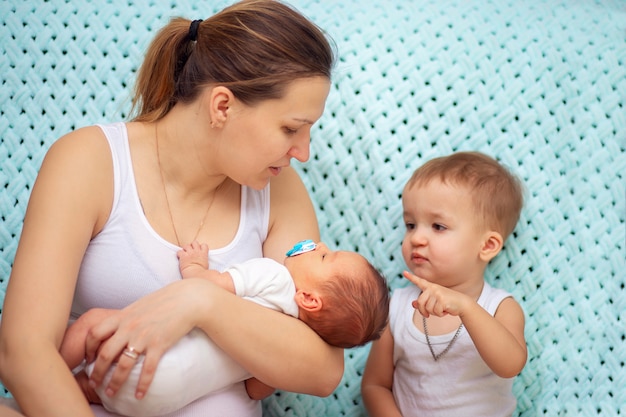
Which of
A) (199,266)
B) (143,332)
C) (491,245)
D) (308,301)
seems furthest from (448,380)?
(143,332)

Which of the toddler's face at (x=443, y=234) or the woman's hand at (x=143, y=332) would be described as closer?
the woman's hand at (x=143, y=332)

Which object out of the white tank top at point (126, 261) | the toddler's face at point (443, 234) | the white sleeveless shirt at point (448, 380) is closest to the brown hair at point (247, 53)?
the white tank top at point (126, 261)

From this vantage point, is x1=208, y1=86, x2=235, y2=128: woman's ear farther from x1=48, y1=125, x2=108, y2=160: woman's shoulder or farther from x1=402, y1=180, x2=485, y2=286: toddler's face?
x1=402, y1=180, x2=485, y2=286: toddler's face

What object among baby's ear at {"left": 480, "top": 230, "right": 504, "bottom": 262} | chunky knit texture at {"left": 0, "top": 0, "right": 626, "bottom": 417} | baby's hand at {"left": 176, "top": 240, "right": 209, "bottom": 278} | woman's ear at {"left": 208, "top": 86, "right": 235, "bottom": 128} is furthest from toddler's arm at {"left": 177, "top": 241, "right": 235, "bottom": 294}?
baby's ear at {"left": 480, "top": 230, "right": 504, "bottom": 262}

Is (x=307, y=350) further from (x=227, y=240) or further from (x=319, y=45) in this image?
(x=319, y=45)

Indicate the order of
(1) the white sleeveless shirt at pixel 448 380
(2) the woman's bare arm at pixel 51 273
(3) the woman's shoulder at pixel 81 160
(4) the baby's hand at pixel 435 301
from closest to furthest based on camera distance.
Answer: (2) the woman's bare arm at pixel 51 273, (3) the woman's shoulder at pixel 81 160, (4) the baby's hand at pixel 435 301, (1) the white sleeveless shirt at pixel 448 380

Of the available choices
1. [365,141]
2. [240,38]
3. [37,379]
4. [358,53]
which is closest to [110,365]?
[37,379]

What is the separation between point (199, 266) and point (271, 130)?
30 centimetres

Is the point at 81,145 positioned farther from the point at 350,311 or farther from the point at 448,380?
the point at 448,380

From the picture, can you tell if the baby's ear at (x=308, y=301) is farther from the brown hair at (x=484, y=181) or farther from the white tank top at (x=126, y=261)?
the brown hair at (x=484, y=181)

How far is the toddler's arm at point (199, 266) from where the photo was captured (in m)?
1.42

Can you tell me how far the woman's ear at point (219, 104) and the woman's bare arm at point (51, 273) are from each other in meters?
0.23

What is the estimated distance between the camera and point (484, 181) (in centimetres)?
171

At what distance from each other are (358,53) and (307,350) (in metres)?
0.88
